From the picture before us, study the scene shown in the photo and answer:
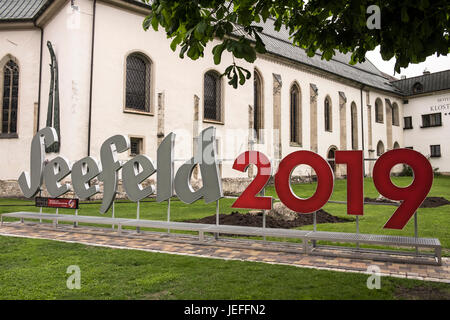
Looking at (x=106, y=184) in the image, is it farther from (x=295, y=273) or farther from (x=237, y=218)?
(x=295, y=273)

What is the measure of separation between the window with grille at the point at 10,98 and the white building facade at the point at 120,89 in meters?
0.06

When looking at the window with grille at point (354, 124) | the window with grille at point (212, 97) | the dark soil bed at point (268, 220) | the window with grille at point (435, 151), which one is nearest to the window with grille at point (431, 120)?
the window with grille at point (435, 151)

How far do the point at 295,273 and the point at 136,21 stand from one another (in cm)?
1772

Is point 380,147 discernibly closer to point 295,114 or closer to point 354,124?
point 354,124

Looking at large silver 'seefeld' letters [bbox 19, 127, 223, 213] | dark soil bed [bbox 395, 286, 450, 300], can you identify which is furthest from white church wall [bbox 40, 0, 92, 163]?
dark soil bed [bbox 395, 286, 450, 300]

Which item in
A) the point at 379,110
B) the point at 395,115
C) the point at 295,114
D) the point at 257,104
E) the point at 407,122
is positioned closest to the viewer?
the point at 257,104

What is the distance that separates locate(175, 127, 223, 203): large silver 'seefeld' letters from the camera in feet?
25.4

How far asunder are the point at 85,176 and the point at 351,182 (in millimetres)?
6688

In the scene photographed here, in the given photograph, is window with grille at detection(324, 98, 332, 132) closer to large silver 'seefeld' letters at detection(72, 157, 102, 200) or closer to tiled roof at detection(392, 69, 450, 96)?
tiled roof at detection(392, 69, 450, 96)

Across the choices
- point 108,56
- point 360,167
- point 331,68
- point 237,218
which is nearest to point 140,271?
point 360,167

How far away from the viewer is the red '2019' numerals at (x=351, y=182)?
233 inches

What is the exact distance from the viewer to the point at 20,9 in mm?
21453

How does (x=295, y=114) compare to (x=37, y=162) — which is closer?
(x=37, y=162)

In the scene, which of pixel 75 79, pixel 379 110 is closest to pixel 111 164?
pixel 75 79
